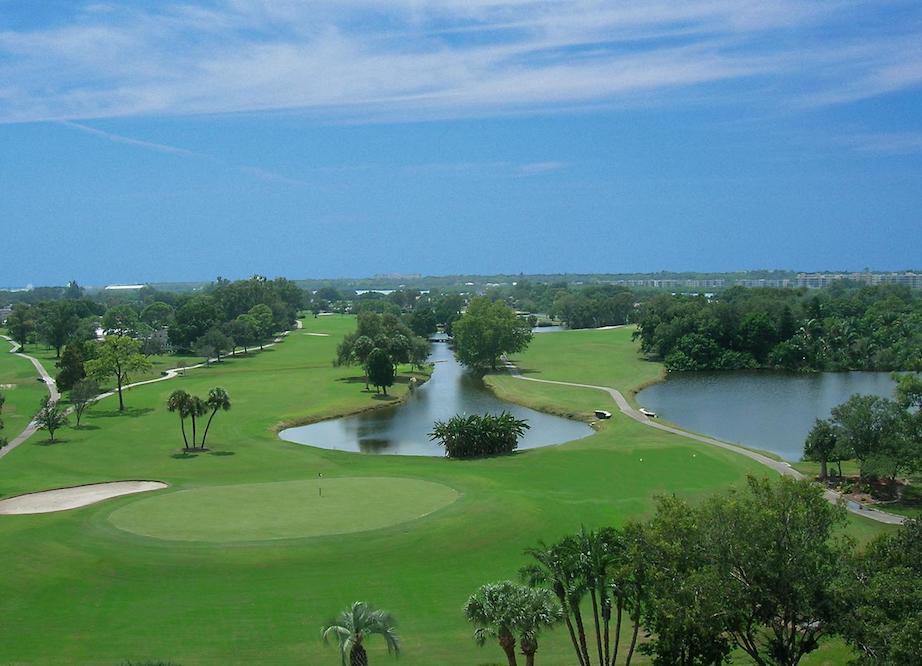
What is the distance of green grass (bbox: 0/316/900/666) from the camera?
25.8m

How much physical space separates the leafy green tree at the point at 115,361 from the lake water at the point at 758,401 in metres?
49.2

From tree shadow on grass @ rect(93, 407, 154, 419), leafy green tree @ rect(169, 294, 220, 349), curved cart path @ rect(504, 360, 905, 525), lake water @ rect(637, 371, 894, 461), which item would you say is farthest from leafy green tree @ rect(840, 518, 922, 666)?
leafy green tree @ rect(169, 294, 220, 349)

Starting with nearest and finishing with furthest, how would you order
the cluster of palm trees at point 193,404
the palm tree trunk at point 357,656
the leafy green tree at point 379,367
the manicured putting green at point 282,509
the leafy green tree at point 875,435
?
Result: the palm tree trunk at point 357,656
the manicured putting green at point 282,509
the leafy green tree at point 875,435
the cluster of palm trees at point 193,404
the leafy green tree at point 379,367

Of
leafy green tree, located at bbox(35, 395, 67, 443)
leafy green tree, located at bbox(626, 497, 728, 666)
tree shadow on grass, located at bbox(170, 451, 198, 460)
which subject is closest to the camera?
leafy green tree, located at bbox(626, 497, 728, 666)

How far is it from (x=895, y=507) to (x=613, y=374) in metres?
56.5

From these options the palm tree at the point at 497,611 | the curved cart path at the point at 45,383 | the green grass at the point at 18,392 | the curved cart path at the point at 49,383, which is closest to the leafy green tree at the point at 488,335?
the curved cart path at the point at 49,383

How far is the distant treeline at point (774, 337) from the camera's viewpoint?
102500 mm

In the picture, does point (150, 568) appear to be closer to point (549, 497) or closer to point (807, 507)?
point (549, 497)

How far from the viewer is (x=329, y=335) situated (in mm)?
153125

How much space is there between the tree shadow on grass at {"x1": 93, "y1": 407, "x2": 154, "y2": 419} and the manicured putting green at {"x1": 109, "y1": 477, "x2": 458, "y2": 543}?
108 ft

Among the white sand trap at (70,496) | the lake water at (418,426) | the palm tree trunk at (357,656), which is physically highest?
the palm tree trunk at (357,656)

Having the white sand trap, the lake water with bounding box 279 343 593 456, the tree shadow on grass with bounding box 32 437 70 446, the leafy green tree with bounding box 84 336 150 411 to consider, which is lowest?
the lake water with bounding box 279 343 593 456

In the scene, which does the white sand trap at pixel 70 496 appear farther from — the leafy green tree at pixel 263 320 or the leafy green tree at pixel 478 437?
the leafy green tree at pixel 263 320

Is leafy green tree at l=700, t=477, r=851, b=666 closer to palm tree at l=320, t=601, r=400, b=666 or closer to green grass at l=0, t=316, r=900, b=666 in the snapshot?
green grass at l=0, t=316, r=900, b=666
